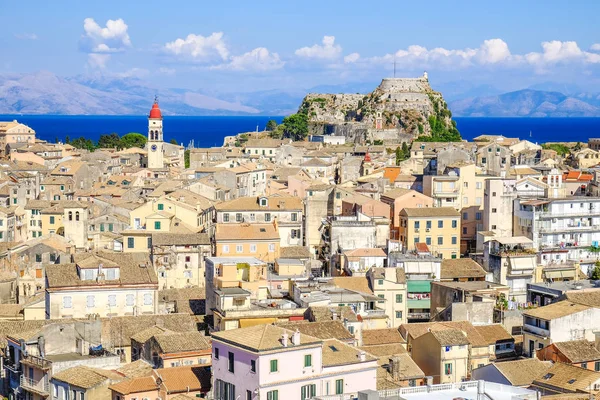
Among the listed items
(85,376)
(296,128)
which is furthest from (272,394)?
(296,128)

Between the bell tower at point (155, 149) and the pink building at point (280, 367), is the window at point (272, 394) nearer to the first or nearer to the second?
the pink building at point (280, 367)

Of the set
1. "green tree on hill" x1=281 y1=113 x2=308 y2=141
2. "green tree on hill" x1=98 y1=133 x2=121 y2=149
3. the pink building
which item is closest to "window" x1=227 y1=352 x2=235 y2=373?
the pink building

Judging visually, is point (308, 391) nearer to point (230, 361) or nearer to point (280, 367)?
point (280, 367)

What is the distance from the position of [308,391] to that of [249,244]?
23.3 metres

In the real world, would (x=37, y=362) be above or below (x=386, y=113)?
below

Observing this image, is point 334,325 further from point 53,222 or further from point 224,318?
point 53,222

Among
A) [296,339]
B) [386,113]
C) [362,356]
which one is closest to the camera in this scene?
[296,339]

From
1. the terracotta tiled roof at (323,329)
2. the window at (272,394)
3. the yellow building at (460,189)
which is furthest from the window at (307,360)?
the yellow building at (460,189)

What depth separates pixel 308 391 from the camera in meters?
30.7

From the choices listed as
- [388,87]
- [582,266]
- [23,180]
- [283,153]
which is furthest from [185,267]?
[388,87]

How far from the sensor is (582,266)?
55.8 meters

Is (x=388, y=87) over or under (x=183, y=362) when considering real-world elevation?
over

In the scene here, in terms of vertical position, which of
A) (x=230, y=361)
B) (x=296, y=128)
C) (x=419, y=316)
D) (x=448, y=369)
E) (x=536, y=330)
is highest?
(x=296, y=128)

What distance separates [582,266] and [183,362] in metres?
28.3
